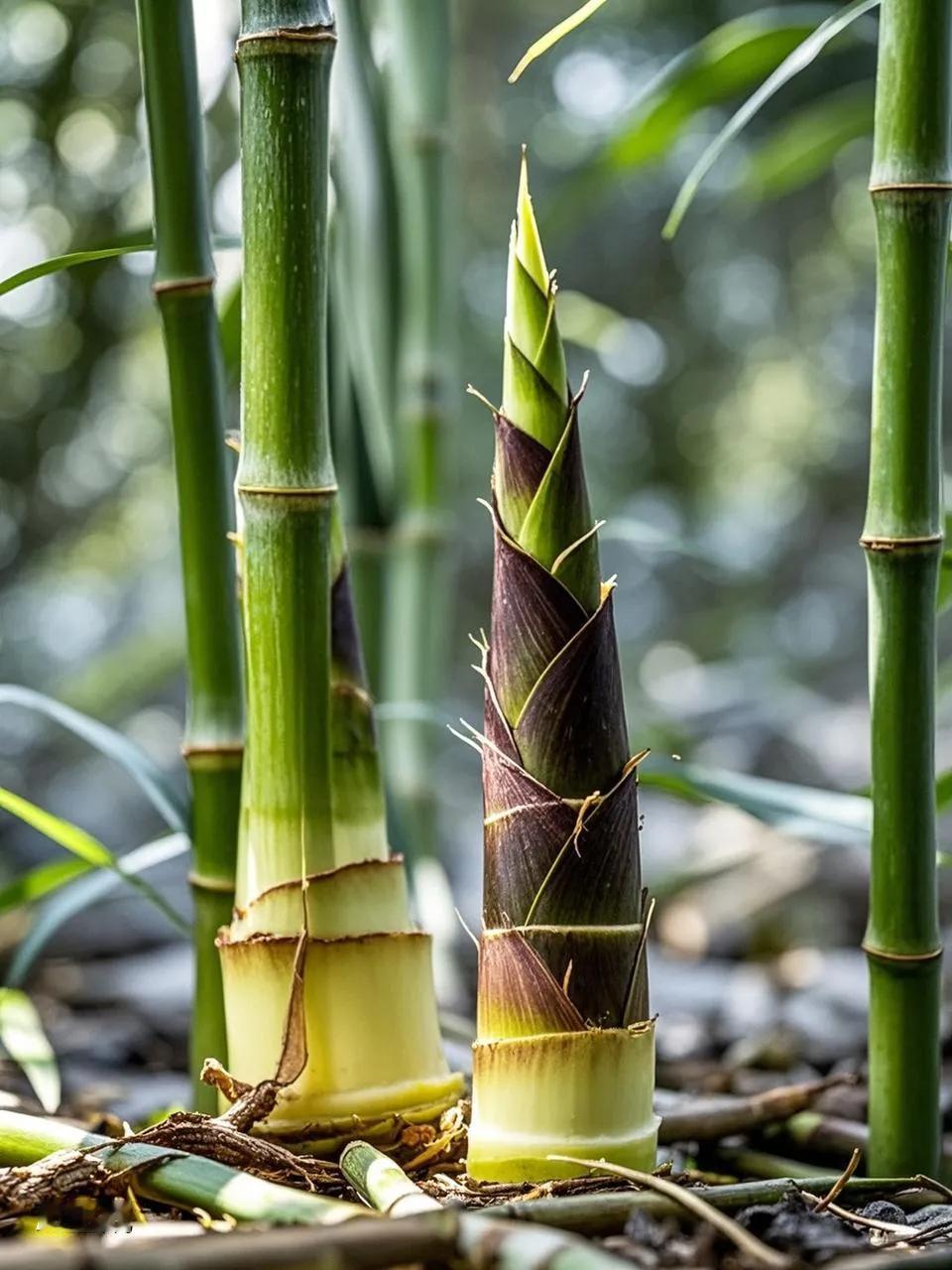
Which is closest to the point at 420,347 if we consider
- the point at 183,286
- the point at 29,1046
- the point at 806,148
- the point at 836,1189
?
the point at 806,148

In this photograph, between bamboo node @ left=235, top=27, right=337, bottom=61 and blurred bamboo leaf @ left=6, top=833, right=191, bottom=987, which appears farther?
blurred bamboo leaf @ left=6, top=833, right=191, bottom=987

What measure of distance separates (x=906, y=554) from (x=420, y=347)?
496 millimetres

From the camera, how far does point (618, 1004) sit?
41 cm

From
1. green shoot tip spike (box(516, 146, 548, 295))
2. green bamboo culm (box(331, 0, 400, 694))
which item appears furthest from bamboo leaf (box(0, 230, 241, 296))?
green bamboo culm (box(331, 0, 400, 694))

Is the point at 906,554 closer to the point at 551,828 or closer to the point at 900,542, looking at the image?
the point at 900,542

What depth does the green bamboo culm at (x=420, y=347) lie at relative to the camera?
2.89 feet

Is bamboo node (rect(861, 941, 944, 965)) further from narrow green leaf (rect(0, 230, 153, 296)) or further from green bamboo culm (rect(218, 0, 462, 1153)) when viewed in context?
narrow green leaf (rect(0, 230, 153, 296))

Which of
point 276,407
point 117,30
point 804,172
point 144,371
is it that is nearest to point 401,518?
point 804,172

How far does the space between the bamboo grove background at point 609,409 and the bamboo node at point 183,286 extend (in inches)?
4.9

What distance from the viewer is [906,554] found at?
1.54ft

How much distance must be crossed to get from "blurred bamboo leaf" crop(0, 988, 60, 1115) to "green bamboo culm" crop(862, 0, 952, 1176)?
297 mm

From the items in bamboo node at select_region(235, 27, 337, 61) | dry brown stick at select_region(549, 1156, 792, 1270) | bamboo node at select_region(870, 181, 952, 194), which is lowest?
dry brown stick at select_region(549, 1156, 792, 1270)

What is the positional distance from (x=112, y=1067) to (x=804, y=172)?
27.3 inches

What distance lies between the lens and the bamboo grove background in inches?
55.4
